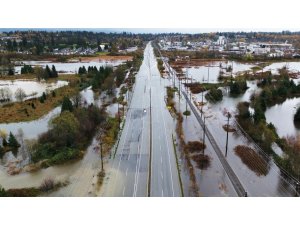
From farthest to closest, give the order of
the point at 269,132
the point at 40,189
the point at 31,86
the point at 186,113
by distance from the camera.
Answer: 1. the point at 31,86
2. the point at 186,113
3. the point at 269,132
4. the point at 40,189

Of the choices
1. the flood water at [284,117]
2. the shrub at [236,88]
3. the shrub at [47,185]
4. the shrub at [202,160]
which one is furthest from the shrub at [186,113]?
the shrub at [47,185]

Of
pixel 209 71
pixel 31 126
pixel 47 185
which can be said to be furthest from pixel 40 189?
pixel 209 71

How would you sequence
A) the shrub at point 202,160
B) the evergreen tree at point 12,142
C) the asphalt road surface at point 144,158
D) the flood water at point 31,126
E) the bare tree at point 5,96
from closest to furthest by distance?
1. the asphalt road surface at point 144,158
2. the shrub at point 202,160
3. the evergreen tree at point 12,142
4. the flood water at point 31,126
5. the bare tree at point 5,96

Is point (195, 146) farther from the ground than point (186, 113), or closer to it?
closer to it

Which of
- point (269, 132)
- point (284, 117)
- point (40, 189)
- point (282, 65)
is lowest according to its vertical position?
point (40, 189)

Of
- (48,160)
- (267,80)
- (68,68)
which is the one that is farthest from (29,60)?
(48,160)

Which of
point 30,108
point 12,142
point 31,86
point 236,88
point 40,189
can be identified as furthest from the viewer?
point 31,86

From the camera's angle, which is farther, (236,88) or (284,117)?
(236,88)

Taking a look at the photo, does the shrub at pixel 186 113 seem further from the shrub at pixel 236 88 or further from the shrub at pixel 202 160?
the shrub at pixel 236 88

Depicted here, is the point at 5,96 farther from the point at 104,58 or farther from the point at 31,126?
the point at 104,58
